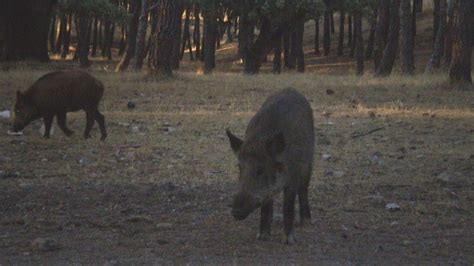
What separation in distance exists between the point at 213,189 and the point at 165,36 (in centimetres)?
1166

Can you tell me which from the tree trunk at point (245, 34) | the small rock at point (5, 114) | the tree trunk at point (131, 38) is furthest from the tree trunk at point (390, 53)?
the small rock at point (5, 114)

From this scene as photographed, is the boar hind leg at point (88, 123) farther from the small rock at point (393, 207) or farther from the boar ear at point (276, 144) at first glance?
the boar ear at point (276, 144)

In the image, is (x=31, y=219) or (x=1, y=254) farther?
(x=31, y=219)

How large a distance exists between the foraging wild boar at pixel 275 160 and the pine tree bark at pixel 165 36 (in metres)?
12.8

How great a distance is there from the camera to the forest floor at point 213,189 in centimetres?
689

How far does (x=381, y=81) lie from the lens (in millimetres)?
21547

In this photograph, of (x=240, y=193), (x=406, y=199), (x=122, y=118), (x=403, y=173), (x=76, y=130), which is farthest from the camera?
(x=122, y=118)

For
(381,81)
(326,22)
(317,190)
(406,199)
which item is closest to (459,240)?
(406,199)

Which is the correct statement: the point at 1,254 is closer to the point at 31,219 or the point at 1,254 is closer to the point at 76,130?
the point at 31,219

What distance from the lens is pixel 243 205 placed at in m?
6.41

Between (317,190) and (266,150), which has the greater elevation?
(266,150)

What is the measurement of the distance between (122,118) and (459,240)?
28.4 ft

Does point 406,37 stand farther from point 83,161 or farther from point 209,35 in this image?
point 83,161

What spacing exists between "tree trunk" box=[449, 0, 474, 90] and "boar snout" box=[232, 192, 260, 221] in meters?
14.5
